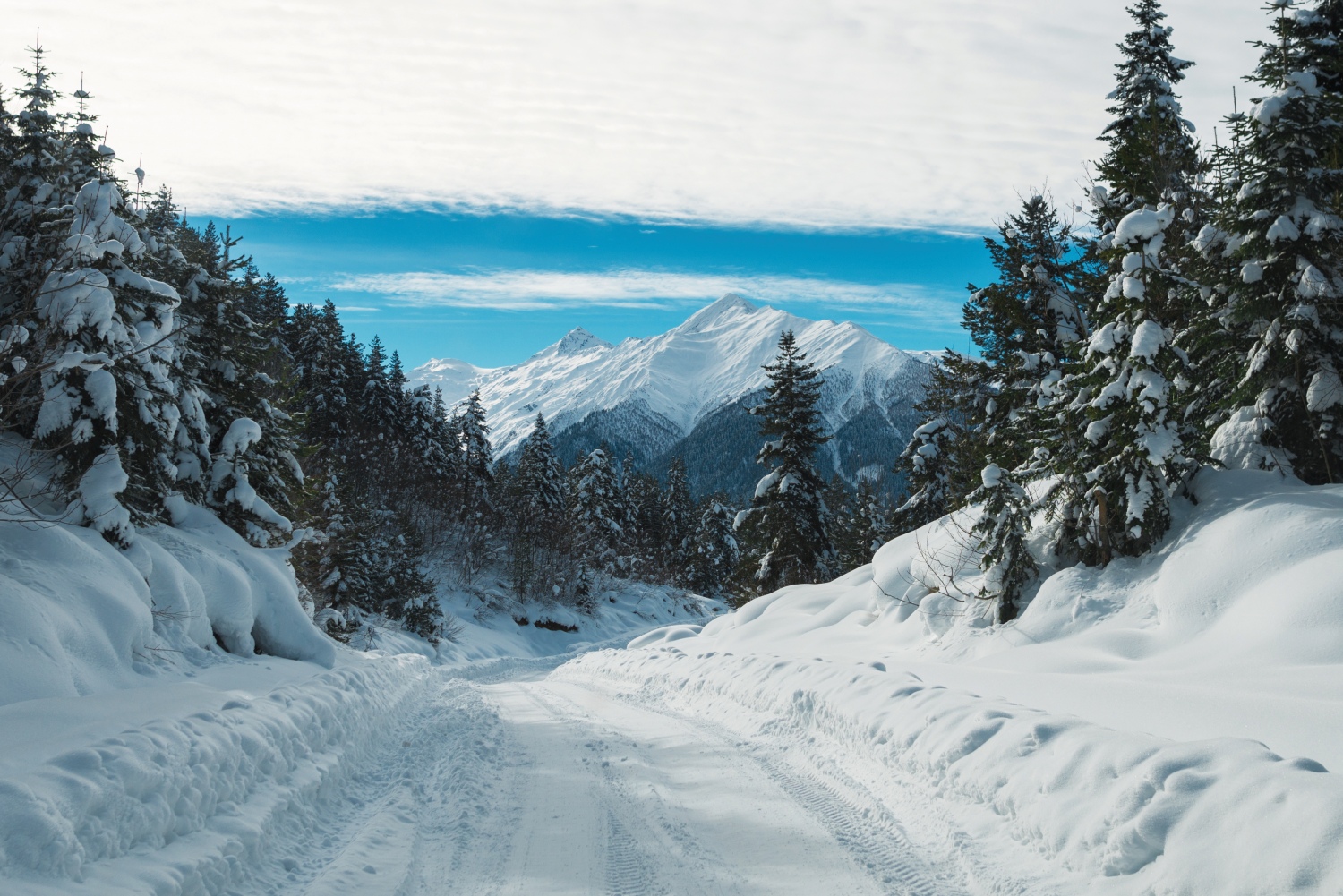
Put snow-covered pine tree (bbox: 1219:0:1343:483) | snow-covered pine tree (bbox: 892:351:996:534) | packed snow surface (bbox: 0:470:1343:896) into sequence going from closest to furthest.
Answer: packed snow surface (bbox: 0:470:1343:896), snow-covered pine tree (bbox: 1219:0:1343:483), snow-covered pine tree (bbox: 892:351:996:534)

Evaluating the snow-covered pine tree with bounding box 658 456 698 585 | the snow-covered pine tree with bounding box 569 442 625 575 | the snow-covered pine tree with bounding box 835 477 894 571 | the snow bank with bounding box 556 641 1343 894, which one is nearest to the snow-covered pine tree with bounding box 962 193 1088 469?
the snow bank with bounding box 556 641 1343 894

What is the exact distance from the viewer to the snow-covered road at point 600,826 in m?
5.48

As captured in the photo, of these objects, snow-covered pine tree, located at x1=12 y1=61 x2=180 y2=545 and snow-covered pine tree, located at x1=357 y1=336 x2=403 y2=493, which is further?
snow-covered pine tree, located at x1=357 y1=336 x2=403 y2=493

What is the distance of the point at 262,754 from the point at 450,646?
Answer: 2887 centimetres

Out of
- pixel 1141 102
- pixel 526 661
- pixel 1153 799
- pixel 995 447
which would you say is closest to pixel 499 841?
pixel 1153 799

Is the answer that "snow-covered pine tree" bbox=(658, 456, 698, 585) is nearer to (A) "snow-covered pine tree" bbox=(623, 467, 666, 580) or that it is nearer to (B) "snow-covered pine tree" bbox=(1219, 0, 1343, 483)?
(A) "snow-covered pine tree" bbox=(623, 467, 666, 580)

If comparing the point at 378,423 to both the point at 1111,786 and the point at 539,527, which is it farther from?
the point at 1111,786

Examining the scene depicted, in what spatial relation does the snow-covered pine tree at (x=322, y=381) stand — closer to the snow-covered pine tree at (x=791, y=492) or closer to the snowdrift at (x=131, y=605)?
the snow-covered pine tree at (x=791, y=492)

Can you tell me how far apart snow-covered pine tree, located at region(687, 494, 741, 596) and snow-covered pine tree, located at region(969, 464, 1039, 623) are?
155 ft

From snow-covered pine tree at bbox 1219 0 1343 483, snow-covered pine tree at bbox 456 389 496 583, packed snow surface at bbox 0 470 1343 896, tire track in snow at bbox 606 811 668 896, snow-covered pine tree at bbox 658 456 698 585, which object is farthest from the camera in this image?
snow-covered pine tree at bbox 658 456 698 585

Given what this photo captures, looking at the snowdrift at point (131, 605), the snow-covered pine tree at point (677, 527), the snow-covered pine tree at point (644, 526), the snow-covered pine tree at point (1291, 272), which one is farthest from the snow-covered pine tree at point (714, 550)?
the snowdrift at point (131, 605)

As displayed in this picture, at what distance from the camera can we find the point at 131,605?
945 centimetres

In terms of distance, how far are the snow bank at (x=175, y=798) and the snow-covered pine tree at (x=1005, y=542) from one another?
11179 millimetres

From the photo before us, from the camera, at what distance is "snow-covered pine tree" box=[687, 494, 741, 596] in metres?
65.1
